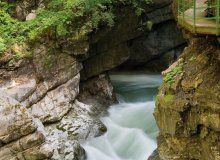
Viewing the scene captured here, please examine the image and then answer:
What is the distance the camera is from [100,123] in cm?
1274

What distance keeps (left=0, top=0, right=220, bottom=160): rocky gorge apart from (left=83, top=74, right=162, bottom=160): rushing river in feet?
1.38

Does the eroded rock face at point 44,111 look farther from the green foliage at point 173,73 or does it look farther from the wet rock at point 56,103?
the green foliage at point 173,73

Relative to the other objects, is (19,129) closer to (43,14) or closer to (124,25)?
(43,14)

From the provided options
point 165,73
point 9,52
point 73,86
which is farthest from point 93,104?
point 165,73

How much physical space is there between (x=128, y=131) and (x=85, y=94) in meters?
2.97

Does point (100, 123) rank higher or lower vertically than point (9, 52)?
lower

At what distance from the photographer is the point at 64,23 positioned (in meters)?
12.3

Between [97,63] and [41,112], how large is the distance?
4.04 metres

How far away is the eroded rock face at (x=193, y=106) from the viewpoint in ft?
24.5

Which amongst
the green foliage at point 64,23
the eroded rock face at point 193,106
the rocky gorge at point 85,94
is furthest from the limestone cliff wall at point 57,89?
the eroded rock face at point 193,106

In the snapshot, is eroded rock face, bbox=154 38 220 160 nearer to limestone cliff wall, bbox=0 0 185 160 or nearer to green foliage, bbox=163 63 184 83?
green foliage, bbox=163 63 184 83

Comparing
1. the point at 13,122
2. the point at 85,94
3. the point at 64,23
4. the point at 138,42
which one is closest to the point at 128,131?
the point at 85,94

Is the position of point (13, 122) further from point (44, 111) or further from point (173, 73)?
point (173, 73)

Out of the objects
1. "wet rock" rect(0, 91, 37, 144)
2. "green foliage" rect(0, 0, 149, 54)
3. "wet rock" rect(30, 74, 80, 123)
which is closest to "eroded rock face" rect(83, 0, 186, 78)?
"green foliage" rect(0, 0, 149, 54)
